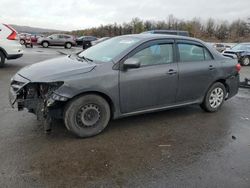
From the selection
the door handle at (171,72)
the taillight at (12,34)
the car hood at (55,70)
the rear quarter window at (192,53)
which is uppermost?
the taillight at (12,34)

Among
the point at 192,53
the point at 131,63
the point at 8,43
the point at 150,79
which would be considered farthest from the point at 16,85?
A: the point at 8,43

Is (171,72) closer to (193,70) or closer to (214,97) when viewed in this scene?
(193,70)

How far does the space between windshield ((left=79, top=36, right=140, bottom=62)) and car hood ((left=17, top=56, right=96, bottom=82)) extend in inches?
13.2

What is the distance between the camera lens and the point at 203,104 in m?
5.73

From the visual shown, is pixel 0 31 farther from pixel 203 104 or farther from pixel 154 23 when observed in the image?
pixel 154 23

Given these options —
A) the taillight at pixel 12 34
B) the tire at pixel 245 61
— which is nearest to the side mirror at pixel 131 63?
the taillight at pixel 12 34

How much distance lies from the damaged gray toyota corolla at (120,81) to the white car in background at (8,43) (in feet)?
21.5

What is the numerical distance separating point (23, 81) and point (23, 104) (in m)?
0.35

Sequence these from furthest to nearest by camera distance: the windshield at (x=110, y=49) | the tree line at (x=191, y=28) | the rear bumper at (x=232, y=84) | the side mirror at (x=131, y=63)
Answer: the tree line at (x=191, y=28) → the rear bumper at (x=232, y=84) → the windshield at (x=110, y=49) → the side mirror at (x=131, y=63)

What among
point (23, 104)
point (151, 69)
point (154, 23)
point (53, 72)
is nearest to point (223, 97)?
point (151, 69)

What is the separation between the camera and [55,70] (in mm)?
4191

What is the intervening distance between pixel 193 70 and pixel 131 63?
1.53 meters

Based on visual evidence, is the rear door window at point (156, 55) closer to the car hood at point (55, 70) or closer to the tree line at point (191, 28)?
A: the car hood at point (55, 70)

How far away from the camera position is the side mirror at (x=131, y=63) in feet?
14.3
